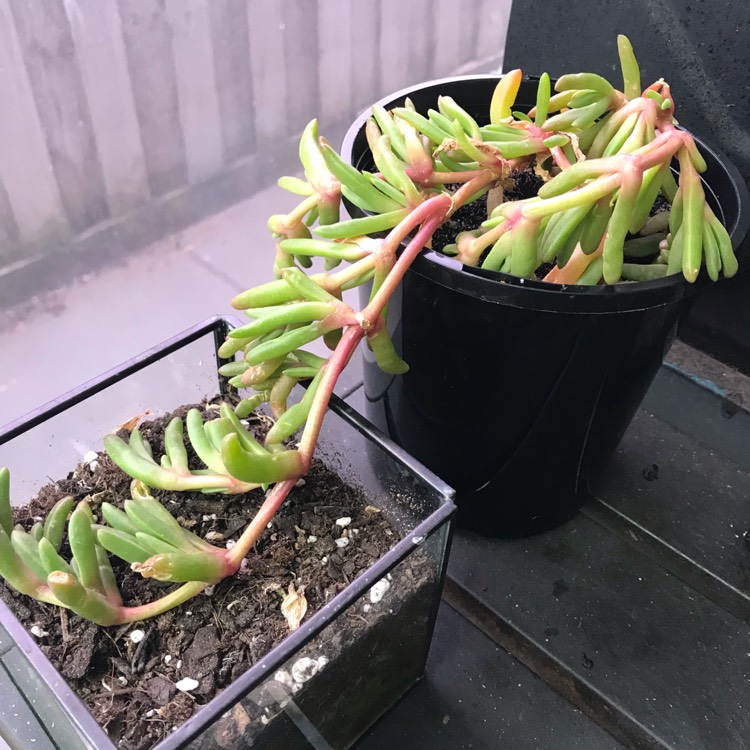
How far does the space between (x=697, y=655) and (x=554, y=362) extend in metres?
0.34

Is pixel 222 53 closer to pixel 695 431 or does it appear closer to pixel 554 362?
pixel 554 362

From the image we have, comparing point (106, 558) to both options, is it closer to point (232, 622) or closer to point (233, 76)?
point (232, 622)

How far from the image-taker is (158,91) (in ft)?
2.76

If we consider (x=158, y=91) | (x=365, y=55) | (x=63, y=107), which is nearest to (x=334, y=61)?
(x=365, y=55)

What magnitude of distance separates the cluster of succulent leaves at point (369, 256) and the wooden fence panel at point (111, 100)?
324 millimetres

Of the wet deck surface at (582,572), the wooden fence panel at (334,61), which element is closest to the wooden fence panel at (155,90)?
the wet deck surface at (582,572)

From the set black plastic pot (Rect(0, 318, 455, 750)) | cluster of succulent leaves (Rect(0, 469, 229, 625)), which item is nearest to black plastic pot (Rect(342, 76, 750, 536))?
black plastic pot (Rect(0, 318, 455, 750))

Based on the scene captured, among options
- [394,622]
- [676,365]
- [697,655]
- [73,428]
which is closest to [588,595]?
[697,655]

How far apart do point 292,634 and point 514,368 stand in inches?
11.2

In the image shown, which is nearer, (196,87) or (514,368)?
(514,368)

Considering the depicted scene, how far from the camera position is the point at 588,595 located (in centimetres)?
74

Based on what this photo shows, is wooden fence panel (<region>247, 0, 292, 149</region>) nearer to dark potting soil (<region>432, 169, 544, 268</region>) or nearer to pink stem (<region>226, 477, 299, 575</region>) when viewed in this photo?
dark potting soil (<region>432, 169, 544, 268</region>)

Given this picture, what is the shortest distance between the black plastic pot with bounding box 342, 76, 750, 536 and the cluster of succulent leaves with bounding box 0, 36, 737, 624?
3cm

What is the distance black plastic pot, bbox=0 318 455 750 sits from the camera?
1.42 ft
